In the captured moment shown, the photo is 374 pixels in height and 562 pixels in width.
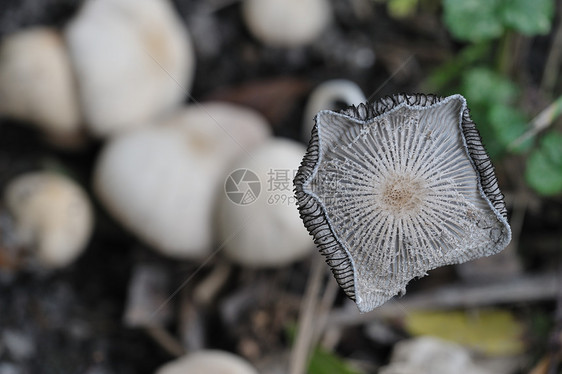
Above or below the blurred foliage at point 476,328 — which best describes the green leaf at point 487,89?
above

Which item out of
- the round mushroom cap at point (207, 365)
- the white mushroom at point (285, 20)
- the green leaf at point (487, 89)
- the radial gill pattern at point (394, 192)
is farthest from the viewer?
the white mushroom at point (285, 20)

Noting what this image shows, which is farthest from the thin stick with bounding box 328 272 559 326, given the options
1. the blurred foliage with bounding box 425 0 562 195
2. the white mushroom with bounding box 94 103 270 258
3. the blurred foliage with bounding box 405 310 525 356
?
the white mushroom with bounding box 94 103 270 258

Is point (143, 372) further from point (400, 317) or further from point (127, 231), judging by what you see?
point (400, 317)

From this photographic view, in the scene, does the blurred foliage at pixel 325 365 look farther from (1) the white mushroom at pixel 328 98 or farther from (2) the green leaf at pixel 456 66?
(2) the green leaf at pixel 456 66

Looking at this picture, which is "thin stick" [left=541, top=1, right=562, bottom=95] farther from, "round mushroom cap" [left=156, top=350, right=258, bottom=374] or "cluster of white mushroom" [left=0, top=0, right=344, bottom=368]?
"round mushroom cap" [left=156, top=350, right=258, bottom=374]

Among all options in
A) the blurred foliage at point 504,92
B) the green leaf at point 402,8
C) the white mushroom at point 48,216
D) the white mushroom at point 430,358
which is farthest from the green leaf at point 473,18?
the white mushroom at point 48,216
